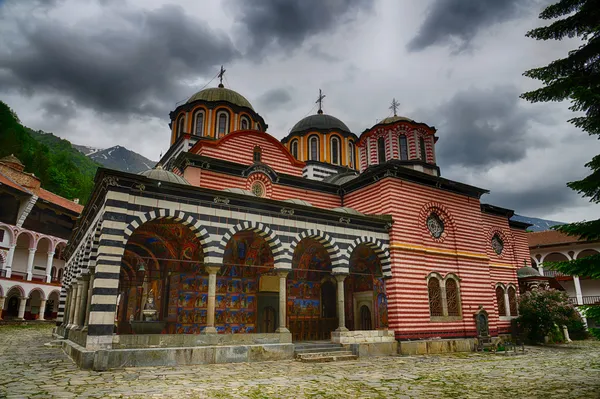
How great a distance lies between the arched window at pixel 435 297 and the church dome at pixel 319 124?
11.3 m

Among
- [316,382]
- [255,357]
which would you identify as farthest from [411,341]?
[316,382]

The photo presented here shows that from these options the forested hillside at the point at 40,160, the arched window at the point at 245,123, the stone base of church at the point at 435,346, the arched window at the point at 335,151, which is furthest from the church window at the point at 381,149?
the forested hillside at the point at 40,160

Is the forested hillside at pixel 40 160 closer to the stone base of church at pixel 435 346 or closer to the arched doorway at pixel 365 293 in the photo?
the arched doorway at pixel 365 293

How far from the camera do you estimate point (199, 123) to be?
21016 millimetres

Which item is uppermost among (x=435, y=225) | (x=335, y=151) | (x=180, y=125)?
(x=180, y=125)

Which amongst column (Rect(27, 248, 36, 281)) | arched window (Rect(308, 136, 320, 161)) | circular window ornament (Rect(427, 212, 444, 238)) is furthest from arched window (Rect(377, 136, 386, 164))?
column (Rect(27, 248, 36, 281))

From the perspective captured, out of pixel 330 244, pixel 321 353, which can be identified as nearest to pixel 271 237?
pixel 330 244

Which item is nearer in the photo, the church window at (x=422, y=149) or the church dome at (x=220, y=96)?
the church window at (x=422, y=149)

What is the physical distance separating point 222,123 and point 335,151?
691 cm

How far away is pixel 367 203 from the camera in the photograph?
17.2 meters

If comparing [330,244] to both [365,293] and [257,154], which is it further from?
[257,154]

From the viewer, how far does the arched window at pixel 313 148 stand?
23.9 meters

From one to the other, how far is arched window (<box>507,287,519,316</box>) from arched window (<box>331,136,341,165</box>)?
37.7 ft

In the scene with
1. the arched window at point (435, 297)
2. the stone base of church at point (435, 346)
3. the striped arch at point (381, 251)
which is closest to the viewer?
the stone base of church at point (435, 346)
